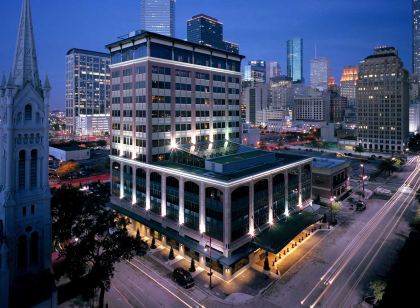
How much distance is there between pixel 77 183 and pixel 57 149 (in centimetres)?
5310

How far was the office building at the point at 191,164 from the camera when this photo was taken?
45.5 m

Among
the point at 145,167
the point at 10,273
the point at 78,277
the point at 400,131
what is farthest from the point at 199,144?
the point at 400,131

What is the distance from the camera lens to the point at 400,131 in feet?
553

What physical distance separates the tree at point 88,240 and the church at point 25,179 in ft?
10.0

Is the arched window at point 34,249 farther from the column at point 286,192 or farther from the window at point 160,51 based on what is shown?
the column at point 286,192

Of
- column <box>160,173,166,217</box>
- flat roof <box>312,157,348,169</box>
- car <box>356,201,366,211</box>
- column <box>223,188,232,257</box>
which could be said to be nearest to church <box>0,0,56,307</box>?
column <box>223,188,232,257</box>

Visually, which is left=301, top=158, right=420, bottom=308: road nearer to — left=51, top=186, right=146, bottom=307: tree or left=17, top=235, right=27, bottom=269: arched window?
left=51, top=186, right=146, bottom=307: tree

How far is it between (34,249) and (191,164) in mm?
30847

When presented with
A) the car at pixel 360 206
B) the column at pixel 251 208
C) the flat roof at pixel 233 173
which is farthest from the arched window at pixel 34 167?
the car at pixel 360 206

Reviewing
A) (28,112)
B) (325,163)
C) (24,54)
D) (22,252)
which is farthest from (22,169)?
(325,163)

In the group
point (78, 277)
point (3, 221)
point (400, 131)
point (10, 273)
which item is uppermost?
point (400, 131)

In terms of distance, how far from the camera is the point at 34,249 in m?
32.4

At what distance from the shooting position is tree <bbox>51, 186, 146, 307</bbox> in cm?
3312

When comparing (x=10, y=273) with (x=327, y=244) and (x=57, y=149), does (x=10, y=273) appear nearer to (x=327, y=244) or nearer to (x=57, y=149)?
(x=327, y=244)
